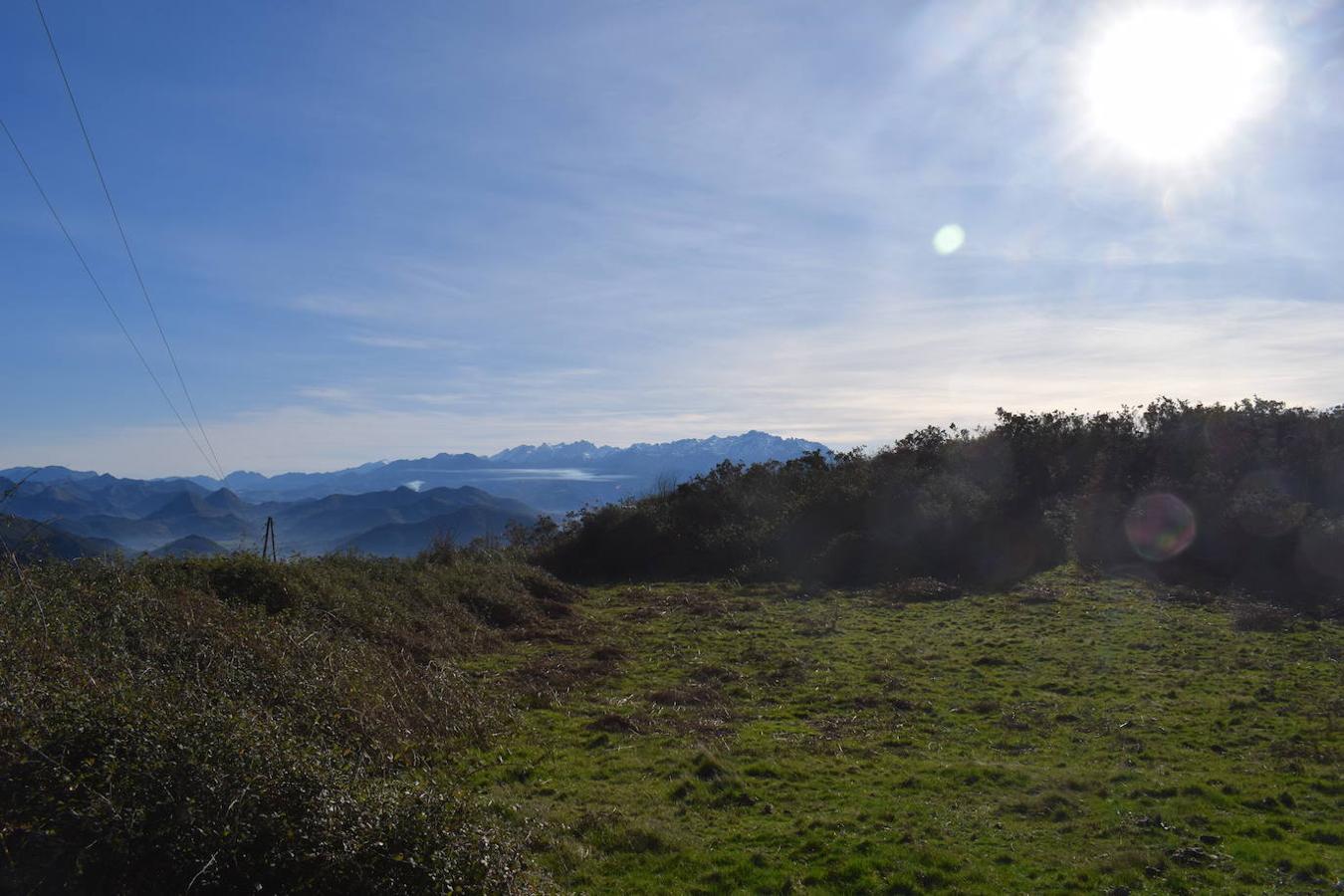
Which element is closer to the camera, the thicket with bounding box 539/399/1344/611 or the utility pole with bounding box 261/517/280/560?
the utility pole with bounding box 261/517/280/560

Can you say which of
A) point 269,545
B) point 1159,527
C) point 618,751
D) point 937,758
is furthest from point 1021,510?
point 269,545

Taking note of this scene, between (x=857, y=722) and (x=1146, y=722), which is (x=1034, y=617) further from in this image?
(x=857, y=722)

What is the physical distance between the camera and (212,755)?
534 centimetres

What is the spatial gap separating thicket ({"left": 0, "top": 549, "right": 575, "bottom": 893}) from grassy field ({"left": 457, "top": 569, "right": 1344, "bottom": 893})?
1388 mm

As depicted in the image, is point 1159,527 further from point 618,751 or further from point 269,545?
point 269,545

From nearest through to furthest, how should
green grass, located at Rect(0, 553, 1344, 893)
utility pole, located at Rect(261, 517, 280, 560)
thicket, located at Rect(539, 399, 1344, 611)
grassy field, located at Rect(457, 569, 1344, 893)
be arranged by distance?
1. green grass, located at Rect(0, 553, 1344, 893)
2. grassy field, located at Rect(457, 569, 1344, 893)
3. utility pole, located at Rect(261, 517, 280, 560)
4. thicket, located at Rect(539, 399, 1344, 611)

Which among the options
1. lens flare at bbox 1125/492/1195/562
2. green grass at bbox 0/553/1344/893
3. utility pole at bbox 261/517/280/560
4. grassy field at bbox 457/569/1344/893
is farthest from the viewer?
lens flare at bbox 1125/492/1195/562


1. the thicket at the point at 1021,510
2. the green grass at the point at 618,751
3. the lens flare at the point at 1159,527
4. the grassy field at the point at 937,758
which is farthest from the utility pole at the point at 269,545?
the lens flare at the point at 1159,527

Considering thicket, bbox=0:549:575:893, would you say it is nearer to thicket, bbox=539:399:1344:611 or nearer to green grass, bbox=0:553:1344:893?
green grass, bbox=0:553:1344:893

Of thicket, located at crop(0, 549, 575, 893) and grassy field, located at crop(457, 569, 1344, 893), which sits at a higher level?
thicket, located at crop(0, 549, 575, 893)

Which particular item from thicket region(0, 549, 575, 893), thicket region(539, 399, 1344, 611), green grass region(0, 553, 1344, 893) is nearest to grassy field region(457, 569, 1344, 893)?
green grass region(0, 553, 1344, 893)

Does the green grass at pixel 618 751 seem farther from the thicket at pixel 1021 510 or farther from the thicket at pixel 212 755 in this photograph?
the thicket at pixel 1021 510

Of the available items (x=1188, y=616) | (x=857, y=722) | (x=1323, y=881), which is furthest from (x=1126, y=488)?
(x=1323, y=881)

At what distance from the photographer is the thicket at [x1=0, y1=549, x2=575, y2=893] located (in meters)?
A: 4.77
